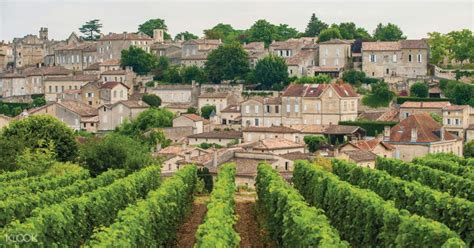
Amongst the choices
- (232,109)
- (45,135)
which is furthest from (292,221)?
(232,109)

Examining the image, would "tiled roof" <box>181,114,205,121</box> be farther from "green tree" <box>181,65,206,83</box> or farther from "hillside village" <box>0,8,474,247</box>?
"green tree" <box>181,65,206,83</box>

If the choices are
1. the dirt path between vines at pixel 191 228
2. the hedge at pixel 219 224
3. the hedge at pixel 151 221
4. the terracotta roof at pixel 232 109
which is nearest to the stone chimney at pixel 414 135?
the terracotta roof at pixel 232 109

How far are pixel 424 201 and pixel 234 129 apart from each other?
45.9m

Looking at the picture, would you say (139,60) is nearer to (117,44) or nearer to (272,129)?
(117,44)

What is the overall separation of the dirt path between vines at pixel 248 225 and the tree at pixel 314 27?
69135 mm

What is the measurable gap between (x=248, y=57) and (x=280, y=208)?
5970cm

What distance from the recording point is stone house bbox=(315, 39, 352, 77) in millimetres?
77875

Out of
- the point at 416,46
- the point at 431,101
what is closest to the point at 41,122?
the point at 431,101

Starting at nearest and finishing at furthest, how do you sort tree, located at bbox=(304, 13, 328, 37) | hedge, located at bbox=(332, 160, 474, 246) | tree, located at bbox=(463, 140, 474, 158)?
1. hedge, located at bbox=(332, 160, 474, 246)
2. tree, located at bbox=(463, 140, 474, 158)
3. tree, located at bbox=(304, 13, 328, 37)

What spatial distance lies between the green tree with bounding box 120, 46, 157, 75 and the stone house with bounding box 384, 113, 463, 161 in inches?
1310

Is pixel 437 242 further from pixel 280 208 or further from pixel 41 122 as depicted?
pixel 41 122

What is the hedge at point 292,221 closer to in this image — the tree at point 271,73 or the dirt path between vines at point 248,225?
the dirt path between vines at point 248,225

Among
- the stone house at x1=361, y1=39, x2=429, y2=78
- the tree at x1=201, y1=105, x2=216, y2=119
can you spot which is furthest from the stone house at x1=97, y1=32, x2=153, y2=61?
the stone house at x1=361, y1=39, x2=429, y2=78

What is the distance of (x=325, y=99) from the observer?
217 feet
